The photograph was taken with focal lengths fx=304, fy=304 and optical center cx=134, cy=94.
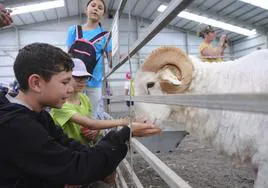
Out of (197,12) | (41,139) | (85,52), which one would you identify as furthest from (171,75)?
(197,12)

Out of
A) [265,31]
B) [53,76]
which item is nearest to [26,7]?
[265,31]

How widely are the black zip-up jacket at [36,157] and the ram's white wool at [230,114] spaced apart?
0.98 metres


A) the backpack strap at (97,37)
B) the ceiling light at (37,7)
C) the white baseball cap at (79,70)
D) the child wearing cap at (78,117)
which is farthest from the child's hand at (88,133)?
the ceiling light at (37,7)

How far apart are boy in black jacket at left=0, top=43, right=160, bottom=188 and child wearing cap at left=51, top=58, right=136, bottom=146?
1.83 ft

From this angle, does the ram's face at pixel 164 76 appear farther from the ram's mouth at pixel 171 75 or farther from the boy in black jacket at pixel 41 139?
the boy in black jacket at pixel 41 139

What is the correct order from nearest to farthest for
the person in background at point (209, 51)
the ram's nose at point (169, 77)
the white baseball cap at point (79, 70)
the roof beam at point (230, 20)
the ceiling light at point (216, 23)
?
the white baseball cap at point (79, 70), the ram's nose at point (169, 77), the person in background at point (209, 51), the roof beam at point (230, 20), the ceiling light at point (216, 23)

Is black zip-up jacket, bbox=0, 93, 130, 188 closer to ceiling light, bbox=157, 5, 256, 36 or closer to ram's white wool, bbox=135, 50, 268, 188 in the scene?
ram's white wool, bbox=135, 50, 268, 188

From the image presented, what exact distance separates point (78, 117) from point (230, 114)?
3.49 ft

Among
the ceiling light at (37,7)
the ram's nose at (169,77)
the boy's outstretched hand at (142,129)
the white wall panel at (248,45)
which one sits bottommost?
the boy's outstretched hand at (142,129)

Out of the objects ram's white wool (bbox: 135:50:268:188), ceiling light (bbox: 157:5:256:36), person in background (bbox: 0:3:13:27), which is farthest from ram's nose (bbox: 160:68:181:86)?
ceiling light (bbox: 157:5:256:36)

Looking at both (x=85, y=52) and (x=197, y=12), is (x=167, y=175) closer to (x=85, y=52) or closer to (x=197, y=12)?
(x=85, y=52)

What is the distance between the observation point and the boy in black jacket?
1.21 m

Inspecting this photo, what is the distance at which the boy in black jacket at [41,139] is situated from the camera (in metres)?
1.21

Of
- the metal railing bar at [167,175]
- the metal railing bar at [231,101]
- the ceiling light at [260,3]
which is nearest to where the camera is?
the metal railing bar at [231,101]
